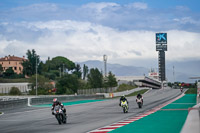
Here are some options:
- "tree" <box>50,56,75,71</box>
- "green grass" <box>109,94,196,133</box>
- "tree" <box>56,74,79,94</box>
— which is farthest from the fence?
"tree" <box>50,56,75,71</box>

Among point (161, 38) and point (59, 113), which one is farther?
point (161, 38)

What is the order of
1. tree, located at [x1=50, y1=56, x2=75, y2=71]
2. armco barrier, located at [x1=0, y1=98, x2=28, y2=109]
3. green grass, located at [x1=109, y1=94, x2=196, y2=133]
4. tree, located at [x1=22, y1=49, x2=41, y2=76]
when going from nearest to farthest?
green grass, located at [x1=109, y1=94, x2=196, y2=133], armco barrier, located at [x1=0, y1=98, x2=28, y2=109], tree, located at [x1=22, y1=49, x2=41, y2=76], tree, located at [x1=50, y1=56, x2=75, y2=71]

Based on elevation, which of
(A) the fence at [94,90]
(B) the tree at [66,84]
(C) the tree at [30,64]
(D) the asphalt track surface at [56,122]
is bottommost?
(D) the asphalt track surface at [56,122]

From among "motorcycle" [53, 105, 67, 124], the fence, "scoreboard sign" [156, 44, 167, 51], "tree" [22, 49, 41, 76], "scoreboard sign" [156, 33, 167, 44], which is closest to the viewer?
"motorcycle" [53, 105, 67, 124]

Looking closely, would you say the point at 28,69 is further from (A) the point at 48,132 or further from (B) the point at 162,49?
(A) the point at 48,132

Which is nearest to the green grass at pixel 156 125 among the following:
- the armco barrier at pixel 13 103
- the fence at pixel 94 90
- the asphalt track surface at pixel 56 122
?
the asphalt track surface at pixel 56 122

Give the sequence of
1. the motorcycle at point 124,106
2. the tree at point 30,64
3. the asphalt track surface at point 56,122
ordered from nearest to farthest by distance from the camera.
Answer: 1. the asphalt track surface at point 56,122
2. the motorcycle at point 124,106
3. the tree at point 30,64

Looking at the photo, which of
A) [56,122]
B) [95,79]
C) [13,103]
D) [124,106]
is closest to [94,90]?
[95,79]

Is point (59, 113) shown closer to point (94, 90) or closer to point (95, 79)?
point (94, 90)

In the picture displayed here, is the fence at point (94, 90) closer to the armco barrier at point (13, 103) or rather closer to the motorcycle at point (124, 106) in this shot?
the armco barrier at point (13, 103)

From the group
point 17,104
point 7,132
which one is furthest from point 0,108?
point 7,132

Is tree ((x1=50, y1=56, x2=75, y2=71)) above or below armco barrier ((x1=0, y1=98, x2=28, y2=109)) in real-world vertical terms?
above

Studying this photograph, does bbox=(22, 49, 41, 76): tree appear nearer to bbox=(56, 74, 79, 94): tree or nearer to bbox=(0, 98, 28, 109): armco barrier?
bbox=(56, 74, 79, 94): tree

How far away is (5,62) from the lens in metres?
172
